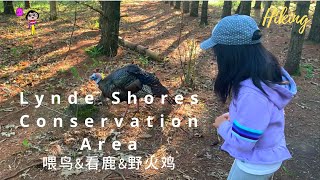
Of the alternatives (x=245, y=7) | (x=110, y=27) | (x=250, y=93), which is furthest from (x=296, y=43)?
(x=250, y=93)

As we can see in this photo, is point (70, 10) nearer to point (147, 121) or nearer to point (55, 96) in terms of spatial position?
point (55, 96)

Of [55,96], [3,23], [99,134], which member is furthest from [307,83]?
[3,23]

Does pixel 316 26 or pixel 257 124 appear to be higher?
pixel 257 124

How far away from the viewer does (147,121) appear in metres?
5.98

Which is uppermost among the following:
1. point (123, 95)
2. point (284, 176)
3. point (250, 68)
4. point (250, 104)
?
point (250, 68)

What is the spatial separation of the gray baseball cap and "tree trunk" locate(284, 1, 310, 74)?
19.0ft

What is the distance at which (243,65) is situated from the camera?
2260 mm

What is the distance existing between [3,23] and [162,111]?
10736 mm

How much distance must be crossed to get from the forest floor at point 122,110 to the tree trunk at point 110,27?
1.02 feet

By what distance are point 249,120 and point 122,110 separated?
4413 mm

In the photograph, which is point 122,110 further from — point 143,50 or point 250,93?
point 250,93

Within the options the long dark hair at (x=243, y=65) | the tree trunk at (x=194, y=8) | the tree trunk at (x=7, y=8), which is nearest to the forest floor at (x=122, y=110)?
the long dark hair at (x=243, y=65)

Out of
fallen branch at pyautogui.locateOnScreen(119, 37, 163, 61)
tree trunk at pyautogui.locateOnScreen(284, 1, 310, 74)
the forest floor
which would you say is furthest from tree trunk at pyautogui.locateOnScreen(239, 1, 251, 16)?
fallen branch at pyautogui.locateOnScreen(119, 37, 163, 61)

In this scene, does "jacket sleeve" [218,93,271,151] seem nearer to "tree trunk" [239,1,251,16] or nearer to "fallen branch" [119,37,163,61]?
"fallen branch" [119,37,163,61]
